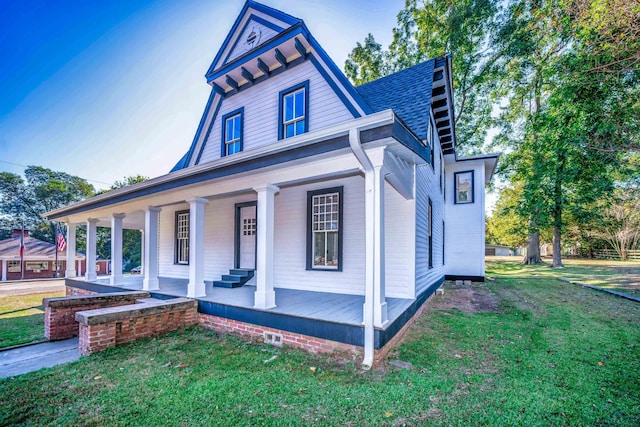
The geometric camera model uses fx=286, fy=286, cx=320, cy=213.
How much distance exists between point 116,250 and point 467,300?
1068 centimetres

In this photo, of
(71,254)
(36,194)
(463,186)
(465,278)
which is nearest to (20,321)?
(71,254)

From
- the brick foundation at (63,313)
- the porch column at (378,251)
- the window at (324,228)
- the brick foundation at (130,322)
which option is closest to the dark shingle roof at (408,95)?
the porch column at (378,251)

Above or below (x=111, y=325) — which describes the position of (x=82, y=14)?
above

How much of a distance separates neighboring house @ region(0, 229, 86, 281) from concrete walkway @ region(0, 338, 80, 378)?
77.0ft

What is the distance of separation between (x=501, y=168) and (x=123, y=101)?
74.9ft

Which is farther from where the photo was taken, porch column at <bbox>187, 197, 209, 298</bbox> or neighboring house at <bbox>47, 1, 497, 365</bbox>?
porch column at <bbox>187, 197, 209, 298</bbox>

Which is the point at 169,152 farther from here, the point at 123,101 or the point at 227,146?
the point at 227,146

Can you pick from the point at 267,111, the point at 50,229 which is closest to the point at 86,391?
the point at 267,111

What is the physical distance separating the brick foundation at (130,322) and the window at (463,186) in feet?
36.0

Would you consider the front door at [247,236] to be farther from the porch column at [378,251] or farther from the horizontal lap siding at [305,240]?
the porch column at [378,251]

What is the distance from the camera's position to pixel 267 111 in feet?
25.6

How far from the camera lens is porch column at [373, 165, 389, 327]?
158 inches

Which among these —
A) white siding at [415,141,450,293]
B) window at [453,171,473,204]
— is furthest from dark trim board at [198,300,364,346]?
window at [453,171,473,204]

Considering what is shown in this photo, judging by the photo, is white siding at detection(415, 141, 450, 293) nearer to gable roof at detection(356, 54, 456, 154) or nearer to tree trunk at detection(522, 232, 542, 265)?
gable roof at detection(356, 54, 456, 154)
